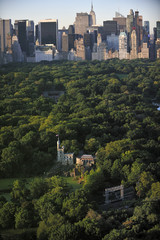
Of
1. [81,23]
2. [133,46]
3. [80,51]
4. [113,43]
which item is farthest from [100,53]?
[81,23]

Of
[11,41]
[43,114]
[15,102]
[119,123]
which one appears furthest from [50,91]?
[11,41]

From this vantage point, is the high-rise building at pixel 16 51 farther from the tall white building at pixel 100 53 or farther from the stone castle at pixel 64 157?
the stone castle at pixel 64 157

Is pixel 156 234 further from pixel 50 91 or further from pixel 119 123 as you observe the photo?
pixel 50 91

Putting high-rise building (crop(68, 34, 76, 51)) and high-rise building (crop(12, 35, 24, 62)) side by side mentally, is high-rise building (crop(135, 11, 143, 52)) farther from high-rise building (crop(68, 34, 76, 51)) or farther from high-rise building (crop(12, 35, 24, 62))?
high-rise building (crop(12, 35, 24, 62))

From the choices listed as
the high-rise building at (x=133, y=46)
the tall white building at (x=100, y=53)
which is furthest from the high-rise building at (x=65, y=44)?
the high-rise building at (x=133, y=46)

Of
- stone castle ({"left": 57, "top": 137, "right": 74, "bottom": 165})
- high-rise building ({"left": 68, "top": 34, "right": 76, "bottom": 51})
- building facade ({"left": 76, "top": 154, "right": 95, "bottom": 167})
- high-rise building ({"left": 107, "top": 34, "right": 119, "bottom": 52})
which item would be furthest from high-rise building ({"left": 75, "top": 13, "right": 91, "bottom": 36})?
building facade ({"left": 76, "top": 154, "right": 95, "bottom": 167})

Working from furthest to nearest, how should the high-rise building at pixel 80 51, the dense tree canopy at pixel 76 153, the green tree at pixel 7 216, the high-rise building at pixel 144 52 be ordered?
the high-rise building at pixel 80 51, the high-rise building at pixel 144 52, the green tree at pixel 7 216, the dense tree canopy at pixel 76 153

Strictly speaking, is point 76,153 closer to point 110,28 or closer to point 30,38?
point 30,38
